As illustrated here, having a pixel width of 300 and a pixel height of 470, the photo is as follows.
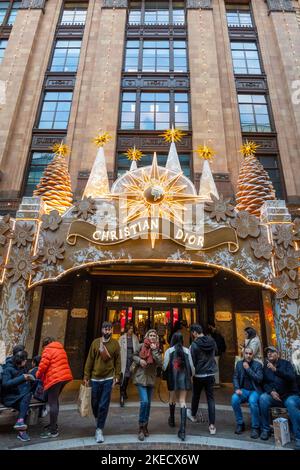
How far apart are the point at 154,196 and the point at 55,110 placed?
36.4 ft

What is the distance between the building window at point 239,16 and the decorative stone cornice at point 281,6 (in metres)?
1.36

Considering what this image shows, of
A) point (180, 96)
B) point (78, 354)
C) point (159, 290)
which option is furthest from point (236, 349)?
point (180, 96)

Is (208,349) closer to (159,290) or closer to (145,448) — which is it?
(145,448)

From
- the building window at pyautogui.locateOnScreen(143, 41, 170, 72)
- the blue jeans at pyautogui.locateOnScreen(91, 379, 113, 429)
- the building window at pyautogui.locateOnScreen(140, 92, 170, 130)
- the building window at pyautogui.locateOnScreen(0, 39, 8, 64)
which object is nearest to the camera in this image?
the blue jeans at pyautogui.locateOnScreen(91, 379, 113, 429)

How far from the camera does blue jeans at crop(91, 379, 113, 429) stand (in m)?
4.84

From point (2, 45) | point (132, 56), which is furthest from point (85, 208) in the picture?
point (2, 45)

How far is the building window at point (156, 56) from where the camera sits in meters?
17.1

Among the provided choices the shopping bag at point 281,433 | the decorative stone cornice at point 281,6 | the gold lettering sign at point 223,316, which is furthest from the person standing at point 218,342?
the decorative stone cornice at point 281,6

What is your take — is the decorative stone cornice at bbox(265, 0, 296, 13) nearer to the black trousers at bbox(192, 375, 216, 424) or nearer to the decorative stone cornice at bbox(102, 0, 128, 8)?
the decorative stone cornice at bbox(102, 0, 128, 8)

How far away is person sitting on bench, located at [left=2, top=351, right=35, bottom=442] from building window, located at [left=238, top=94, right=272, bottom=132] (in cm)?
1508

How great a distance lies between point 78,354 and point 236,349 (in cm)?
616

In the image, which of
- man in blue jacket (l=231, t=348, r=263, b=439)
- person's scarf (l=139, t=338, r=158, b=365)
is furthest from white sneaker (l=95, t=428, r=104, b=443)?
man in blue jacket (l=231, t=348, r=263, b=439)

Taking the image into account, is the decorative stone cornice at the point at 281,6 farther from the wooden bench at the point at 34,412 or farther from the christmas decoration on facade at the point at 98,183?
the wooden bench at the point at 34,412

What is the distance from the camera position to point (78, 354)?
10.9 m
